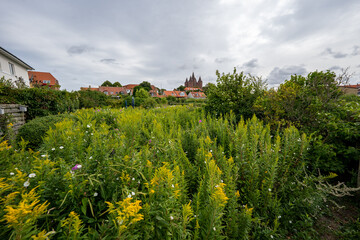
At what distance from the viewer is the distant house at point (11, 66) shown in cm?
1630

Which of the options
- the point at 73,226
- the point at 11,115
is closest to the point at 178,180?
the point at 73,226

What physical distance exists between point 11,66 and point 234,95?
2715 centimetres

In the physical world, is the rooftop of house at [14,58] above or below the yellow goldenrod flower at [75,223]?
above

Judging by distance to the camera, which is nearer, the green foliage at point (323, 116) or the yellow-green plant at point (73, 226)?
the yellow-green plant at point (73, 226)

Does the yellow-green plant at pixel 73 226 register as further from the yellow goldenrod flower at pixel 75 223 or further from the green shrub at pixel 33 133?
the green shrub at pixel 33 133

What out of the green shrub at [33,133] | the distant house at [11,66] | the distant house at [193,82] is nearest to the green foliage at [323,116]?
the green shrub at [33,133]

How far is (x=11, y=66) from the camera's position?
1886 cm

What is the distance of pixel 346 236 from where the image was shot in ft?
7.05

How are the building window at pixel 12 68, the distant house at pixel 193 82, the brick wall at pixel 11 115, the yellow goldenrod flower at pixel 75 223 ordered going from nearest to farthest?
the yellow goldenrod flower at pixel 75 223, the brick wall at pixel 11 115, the building window at pixel 12 68, the distant house at pixel 193 82

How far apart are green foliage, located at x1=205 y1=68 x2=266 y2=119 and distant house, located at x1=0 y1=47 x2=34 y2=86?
19.7 m

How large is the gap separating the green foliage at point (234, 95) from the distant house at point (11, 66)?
775 inches

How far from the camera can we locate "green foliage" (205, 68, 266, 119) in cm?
689

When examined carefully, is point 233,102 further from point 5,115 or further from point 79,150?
point 5,115

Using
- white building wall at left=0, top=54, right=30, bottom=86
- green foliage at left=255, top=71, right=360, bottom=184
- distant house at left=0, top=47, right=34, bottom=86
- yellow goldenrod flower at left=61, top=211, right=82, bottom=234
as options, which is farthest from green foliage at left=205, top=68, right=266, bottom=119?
white building wall at left=0, top=54, right=30, bottom=86
